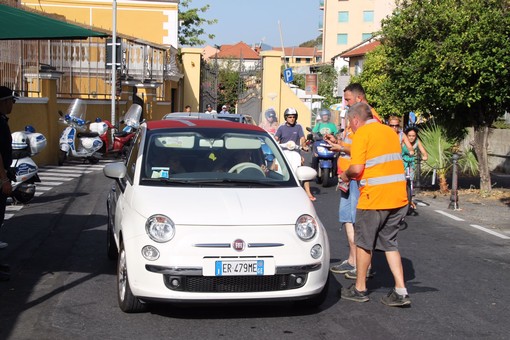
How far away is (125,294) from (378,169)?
98.7 inches

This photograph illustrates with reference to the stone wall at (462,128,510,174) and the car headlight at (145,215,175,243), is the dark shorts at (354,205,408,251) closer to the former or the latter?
the car headlight at (145,215,175,243)

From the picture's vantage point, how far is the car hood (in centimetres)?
586

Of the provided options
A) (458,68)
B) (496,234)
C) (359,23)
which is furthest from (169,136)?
(359,23)

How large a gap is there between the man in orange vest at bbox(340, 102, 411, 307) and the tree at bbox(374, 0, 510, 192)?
829 cm

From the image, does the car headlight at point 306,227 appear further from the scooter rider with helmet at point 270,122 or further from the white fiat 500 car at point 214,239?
the scooter rider with helmet at point 270,122

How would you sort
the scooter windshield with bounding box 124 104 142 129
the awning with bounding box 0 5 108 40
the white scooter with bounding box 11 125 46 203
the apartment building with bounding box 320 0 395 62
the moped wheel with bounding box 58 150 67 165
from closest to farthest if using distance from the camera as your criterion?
the awning with bounding box 0 5 108 40 < the white scooter with bounding box 11 125 46 203 < the moped wheel with bounding box 58 150 67 165 < the scooter windshield with bounding box 124 104 142 129 < the apartment building with bounding box 320 0 395 62

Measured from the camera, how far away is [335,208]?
45.1 ft

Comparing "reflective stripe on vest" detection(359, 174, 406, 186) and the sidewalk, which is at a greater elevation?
"reflective stripe on vest" detection(359, 174, 406, 186)

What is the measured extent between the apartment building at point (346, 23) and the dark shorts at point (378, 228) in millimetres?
78521

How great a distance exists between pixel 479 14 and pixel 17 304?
11.2 meters

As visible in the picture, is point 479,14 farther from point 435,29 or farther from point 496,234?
point 496,234

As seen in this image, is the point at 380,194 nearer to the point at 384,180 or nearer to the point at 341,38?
the point at 384,180

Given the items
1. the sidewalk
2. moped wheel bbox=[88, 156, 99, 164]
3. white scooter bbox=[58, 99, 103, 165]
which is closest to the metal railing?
white scooter bbox=[58, 99, 103, 165]

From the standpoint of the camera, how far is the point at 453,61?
14312mm
